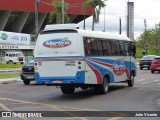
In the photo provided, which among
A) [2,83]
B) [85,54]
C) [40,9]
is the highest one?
[40,9]

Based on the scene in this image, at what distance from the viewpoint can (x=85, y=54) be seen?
60.7 ft

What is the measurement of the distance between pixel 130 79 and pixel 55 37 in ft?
25.4

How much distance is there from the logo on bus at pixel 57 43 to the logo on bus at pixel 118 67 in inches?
172

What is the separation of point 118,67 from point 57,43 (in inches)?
204

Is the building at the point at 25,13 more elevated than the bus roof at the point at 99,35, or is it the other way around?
the building at the point at 25,13

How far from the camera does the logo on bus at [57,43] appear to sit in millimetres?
18391

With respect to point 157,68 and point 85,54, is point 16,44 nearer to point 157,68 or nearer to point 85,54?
point 157,68

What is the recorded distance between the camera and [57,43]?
18500mm

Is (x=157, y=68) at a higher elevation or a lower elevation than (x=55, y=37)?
lower

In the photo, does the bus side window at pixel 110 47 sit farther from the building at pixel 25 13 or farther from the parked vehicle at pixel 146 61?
the building at pixel 25 13

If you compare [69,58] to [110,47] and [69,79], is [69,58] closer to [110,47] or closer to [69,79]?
[69,79]

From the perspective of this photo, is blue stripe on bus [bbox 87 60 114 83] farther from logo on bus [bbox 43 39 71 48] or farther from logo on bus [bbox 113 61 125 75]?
logo on bus [bbox 43 39 71 48]

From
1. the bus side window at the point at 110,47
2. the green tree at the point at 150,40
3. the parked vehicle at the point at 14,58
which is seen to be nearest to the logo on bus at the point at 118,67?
the bus side window at the point at 110,47

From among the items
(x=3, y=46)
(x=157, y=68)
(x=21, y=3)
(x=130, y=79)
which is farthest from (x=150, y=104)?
(x=21, y=3)
